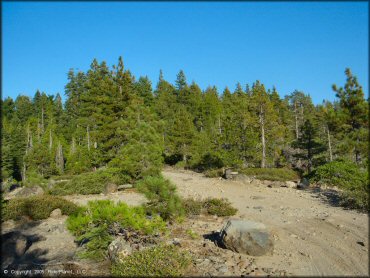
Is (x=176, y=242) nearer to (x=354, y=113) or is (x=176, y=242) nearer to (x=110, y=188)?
(x=110, y=188)

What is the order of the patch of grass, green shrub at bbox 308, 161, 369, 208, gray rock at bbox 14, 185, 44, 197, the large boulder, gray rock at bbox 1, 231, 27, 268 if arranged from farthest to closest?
gray rock at bbox 14, 185, 44, 197 → green shrub at bbox 308, 161, 369, 208 → the patch of grass → gray rock at bbox 1, 231, 27, 268 → the large boulder

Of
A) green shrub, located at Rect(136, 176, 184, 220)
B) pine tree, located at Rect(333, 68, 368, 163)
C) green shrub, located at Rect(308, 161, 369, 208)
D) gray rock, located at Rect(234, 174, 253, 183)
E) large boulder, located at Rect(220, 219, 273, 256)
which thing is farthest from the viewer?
gray rock, located at Rect(234, 174, 253, 183)

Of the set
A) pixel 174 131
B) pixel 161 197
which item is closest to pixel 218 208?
pixel 161 197

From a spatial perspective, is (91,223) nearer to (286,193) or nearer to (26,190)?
(286,193)

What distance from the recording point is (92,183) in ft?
65.6

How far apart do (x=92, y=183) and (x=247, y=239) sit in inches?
576

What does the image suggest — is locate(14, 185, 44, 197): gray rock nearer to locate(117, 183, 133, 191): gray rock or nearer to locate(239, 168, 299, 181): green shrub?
locate(117, 183, 133, 191): gray rock

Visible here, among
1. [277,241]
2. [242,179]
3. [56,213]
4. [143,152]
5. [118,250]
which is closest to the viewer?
[118,250]

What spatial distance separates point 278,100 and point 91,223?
57731mm

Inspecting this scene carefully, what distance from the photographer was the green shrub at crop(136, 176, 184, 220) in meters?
10.6

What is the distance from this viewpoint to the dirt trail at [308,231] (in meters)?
7.18

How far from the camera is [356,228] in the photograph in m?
9.80

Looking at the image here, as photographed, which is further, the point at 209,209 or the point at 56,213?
the point at 56,213

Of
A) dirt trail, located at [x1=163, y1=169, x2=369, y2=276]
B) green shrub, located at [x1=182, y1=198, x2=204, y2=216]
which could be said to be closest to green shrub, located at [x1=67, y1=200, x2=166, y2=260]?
dirt trail, located at [x1=163, y1=169, x2=369, y2=276]
